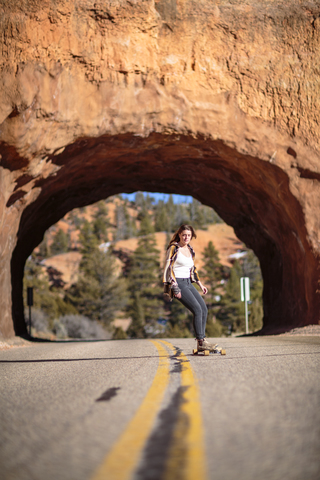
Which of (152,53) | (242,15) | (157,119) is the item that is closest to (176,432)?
(157,119)

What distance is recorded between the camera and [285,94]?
13156 mm

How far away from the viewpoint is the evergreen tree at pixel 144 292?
58.1 m

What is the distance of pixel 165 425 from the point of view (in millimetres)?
2930

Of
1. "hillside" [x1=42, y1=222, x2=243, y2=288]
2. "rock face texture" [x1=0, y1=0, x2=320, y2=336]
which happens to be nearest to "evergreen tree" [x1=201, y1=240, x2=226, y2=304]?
"hillside" [x1=42, y1=222, x2=243, y2=288]

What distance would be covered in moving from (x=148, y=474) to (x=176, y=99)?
11762mm

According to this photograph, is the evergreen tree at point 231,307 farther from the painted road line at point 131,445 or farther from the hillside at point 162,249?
the painted road line at point 131,445

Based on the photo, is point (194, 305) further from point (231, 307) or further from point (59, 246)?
point (59, 246)

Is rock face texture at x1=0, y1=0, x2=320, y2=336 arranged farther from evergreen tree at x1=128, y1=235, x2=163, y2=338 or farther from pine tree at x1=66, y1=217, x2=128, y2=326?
Result: evergreen tree at x1=128, y1=235, x2=163, y2=338

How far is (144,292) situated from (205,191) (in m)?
45.7

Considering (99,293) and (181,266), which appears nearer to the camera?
(181,266)

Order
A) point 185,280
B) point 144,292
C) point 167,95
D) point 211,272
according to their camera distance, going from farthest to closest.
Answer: point 211,272 < point 144,292 < point 167,95 < point 185,280

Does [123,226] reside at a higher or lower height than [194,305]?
higher

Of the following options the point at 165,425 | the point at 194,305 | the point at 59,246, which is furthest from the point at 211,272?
the point at 165,425

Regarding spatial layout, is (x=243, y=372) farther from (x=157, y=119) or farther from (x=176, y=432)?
(x=157, y=119)
